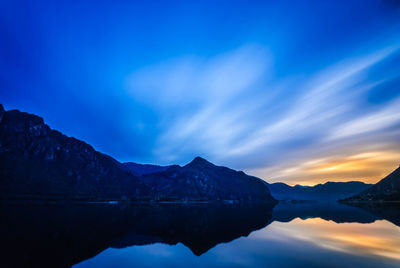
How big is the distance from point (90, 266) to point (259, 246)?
20917 millimetres

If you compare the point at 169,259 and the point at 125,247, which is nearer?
the point at 169,259

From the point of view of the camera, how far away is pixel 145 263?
20.2 meters

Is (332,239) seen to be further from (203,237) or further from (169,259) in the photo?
(169,259)

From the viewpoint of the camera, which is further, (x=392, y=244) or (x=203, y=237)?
(x=203, y=237)

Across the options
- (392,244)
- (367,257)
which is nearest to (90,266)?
(367,257)

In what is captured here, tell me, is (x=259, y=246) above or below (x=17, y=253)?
below

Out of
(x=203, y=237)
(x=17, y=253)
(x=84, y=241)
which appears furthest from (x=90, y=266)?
(x=203, y=237)

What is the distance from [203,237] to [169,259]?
497 inches

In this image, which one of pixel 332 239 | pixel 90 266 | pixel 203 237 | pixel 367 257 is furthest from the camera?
pixel 203 237

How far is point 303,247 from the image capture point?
88.2ft

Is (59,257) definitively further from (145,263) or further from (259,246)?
(259,246)

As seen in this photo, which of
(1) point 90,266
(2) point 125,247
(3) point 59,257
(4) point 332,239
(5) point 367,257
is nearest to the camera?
(1) point 90,266

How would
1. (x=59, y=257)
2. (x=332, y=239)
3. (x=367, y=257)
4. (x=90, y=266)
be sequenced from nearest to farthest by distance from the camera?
1. (x=90, y=266)
2. (x=59, y=257)
3. (x=367, y=257)
4. (x=332, y=239)

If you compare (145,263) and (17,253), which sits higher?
(17,253)
